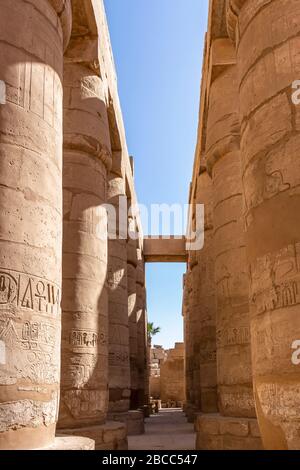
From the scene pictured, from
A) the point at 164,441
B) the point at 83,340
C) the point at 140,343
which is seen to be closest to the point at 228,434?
the point at 83,340

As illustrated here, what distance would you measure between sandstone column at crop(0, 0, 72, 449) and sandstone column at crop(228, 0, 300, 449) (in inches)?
65.4

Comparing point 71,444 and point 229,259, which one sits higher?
point 229,259

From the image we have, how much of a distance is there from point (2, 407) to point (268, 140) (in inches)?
111

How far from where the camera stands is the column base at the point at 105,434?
655cm

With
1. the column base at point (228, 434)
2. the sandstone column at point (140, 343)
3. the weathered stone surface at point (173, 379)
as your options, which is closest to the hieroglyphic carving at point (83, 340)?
the column base at point (228, 434)

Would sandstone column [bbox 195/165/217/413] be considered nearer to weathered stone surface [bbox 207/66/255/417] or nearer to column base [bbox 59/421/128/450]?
weathered stone surface [bbox 207/66/255/417]

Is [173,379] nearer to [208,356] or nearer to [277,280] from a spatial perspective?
[208,356]

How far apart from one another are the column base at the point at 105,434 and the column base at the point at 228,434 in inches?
43.8

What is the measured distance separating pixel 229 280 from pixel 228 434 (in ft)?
6.88

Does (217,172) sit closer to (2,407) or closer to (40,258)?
(40,258)

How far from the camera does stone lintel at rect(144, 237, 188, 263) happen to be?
69.2 ft

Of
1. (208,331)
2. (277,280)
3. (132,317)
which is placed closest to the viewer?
(277,280)

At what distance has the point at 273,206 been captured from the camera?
389 centimetres

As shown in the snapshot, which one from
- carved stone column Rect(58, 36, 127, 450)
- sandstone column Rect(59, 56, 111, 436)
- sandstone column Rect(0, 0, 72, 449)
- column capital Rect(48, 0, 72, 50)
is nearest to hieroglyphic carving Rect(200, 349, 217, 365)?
carved stone column Rect(58, 36, 127, 450)
